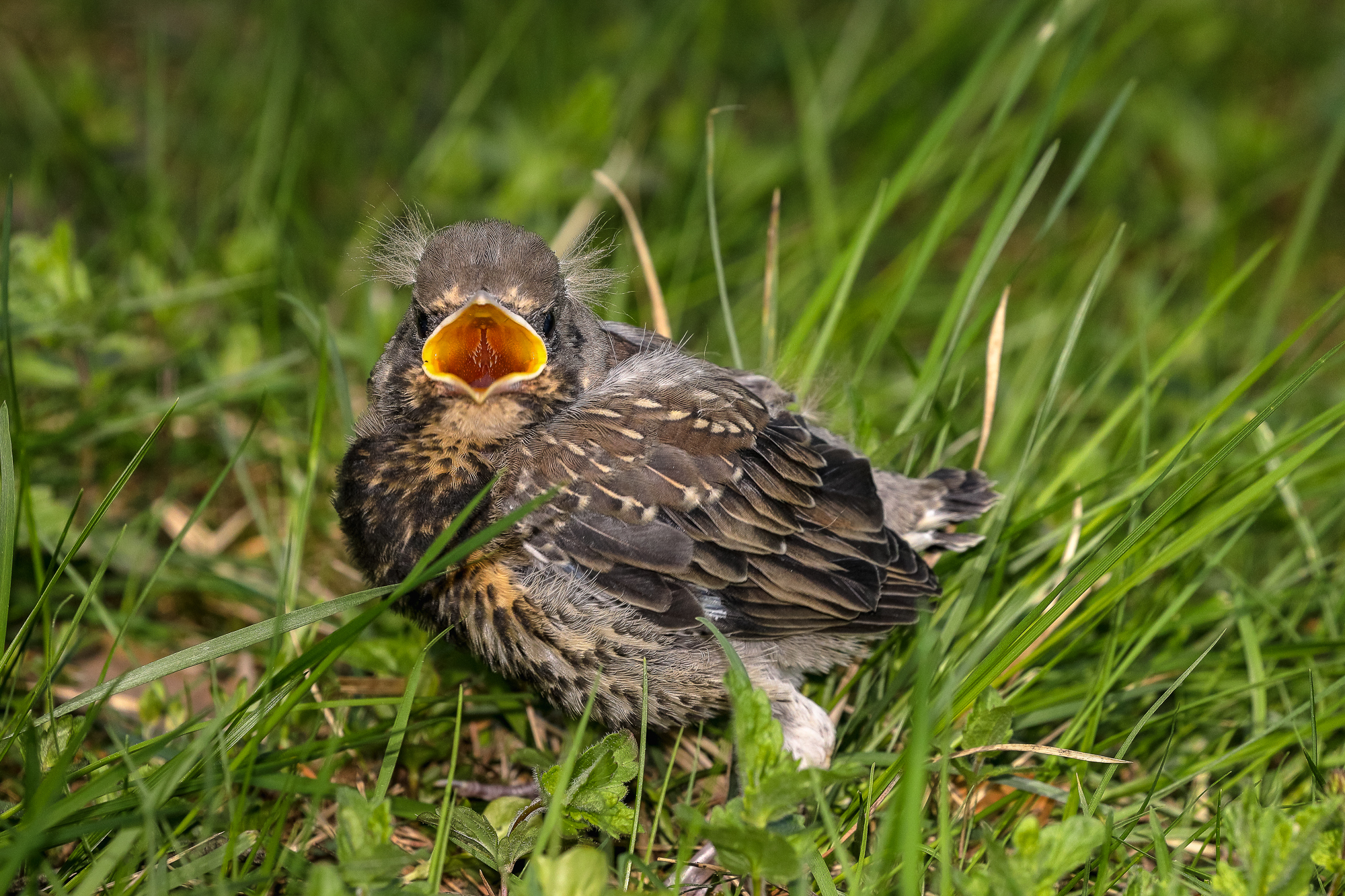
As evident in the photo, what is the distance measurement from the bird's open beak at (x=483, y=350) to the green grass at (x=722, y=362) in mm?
281

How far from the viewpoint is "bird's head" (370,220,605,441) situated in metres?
2.26

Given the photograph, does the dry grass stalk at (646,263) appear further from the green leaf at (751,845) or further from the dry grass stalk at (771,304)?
the green leaf at (751,845)

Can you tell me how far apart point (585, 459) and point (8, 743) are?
114 cm

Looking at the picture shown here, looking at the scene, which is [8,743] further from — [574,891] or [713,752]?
[713,752]

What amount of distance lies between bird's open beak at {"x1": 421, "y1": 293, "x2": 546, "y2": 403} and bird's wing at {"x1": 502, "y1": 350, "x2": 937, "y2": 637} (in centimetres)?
14

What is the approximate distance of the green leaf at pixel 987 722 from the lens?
2.06 m

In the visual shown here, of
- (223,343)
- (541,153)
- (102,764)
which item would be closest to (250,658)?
(102,764)

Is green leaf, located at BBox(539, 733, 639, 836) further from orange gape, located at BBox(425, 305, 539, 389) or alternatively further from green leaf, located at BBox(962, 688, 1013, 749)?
orange gape, located at BBox(425, 305, 539, 389)

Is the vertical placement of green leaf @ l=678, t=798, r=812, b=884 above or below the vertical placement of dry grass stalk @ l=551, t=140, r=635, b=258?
below

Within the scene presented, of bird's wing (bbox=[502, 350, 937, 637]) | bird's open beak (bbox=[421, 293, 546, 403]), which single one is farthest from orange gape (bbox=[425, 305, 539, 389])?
bird's wing (bbox=[502, 350, 937, 637])

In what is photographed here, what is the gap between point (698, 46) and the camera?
16.2ft

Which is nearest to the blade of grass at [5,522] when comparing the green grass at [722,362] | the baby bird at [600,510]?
the green grass at [722,362]

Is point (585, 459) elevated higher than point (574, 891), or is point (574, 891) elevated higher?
point (585, 459)

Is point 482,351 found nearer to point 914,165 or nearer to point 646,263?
point 646,263
